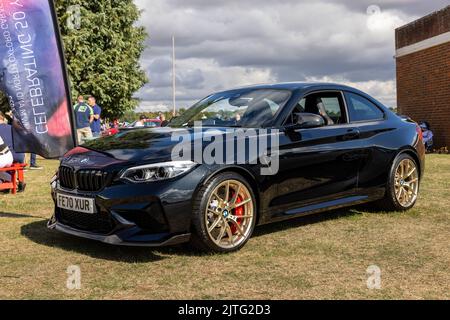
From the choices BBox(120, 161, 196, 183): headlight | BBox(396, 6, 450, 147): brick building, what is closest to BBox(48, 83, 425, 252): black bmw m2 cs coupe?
BBox(120, 161, 196, 183): headlight

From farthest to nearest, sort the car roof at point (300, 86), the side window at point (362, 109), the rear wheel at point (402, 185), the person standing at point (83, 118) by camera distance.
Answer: the person standing at point (83, 118)
the rear wheel at point (402, 185)
the side window at point (362, 109)
the car roof at point (300, 86)

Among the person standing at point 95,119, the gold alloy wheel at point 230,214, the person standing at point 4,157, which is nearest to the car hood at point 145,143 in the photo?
the gold alloy wheel at point 230,214

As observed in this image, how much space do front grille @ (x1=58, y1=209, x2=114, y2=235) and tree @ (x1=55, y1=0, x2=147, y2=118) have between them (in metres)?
24.1

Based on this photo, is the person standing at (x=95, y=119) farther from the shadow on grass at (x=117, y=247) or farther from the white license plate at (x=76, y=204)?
the white license plate at (x=76, y=204)

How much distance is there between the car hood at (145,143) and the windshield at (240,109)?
1.07ft

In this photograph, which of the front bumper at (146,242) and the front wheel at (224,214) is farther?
the front wheel at (224,214)

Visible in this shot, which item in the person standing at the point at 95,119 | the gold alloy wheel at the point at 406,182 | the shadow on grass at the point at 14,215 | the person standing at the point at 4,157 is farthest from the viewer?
the person standing at the point at 95,119

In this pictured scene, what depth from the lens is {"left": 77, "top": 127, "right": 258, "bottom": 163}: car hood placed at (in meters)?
4.45

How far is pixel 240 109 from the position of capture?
5.50 metres

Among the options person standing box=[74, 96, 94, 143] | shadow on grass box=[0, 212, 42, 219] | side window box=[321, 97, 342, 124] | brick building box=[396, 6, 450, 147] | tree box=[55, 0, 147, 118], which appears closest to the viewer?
side window box=[321, 97, 342, 124]

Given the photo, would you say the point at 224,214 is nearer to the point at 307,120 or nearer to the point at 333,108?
the point at 307,120

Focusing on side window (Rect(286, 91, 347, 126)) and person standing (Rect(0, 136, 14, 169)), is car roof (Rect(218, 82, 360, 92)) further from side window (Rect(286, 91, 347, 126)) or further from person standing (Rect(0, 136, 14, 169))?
person standing (Rect(0, 136, 14, 169))

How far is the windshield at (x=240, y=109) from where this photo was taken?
17.4ft

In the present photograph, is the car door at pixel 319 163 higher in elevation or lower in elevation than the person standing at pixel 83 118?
lower
